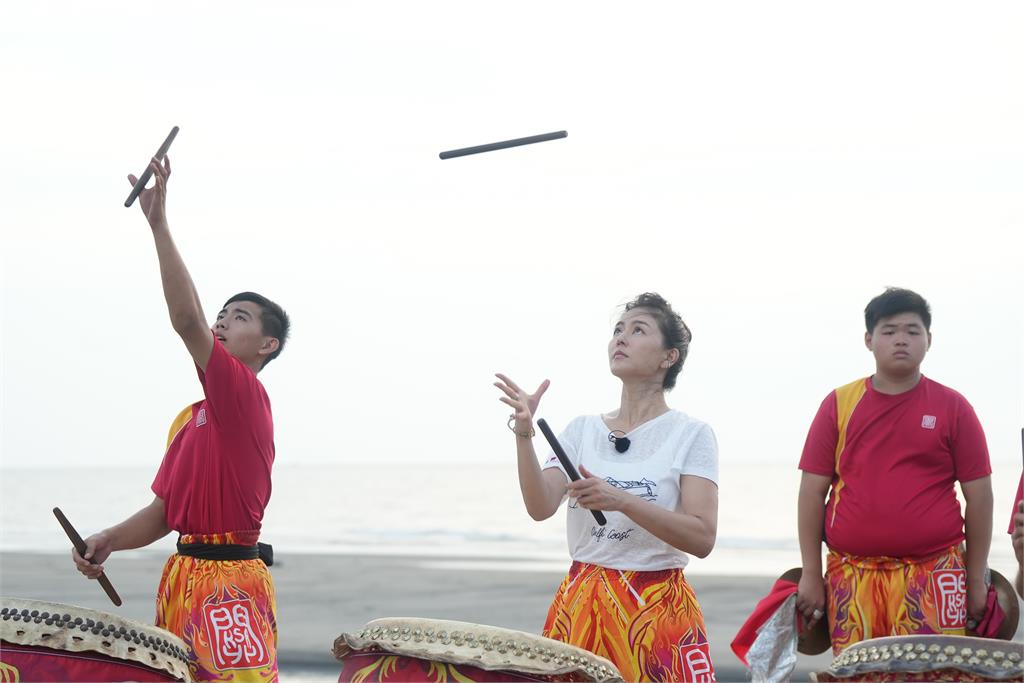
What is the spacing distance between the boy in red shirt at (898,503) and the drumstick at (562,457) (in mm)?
1037

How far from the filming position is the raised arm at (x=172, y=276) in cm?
358

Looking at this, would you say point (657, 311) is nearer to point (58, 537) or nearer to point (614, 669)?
point (614, 669)

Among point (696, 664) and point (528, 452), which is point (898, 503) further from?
point (528, 452)

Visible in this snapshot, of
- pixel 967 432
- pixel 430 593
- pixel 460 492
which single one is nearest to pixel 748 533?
pixel 430 593

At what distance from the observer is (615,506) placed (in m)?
3.21

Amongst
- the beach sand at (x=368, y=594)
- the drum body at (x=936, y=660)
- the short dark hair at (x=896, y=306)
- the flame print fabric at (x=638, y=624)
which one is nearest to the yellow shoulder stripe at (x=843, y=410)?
the short dark hair at (x=896, y=306)

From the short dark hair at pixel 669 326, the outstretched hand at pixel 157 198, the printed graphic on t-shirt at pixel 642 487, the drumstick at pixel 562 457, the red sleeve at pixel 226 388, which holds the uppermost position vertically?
the outstretched hand at pixel 157 198

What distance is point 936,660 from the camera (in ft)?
9.02

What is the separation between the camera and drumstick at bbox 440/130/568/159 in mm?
3402

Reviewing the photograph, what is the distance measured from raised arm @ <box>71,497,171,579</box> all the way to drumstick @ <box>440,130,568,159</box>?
59.5 inches

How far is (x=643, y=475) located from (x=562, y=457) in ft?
1.16

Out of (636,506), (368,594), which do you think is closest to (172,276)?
(636,506)

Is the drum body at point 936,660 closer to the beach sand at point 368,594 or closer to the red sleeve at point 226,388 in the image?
the red sleeve at point 226,388

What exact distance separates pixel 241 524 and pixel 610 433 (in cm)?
116
